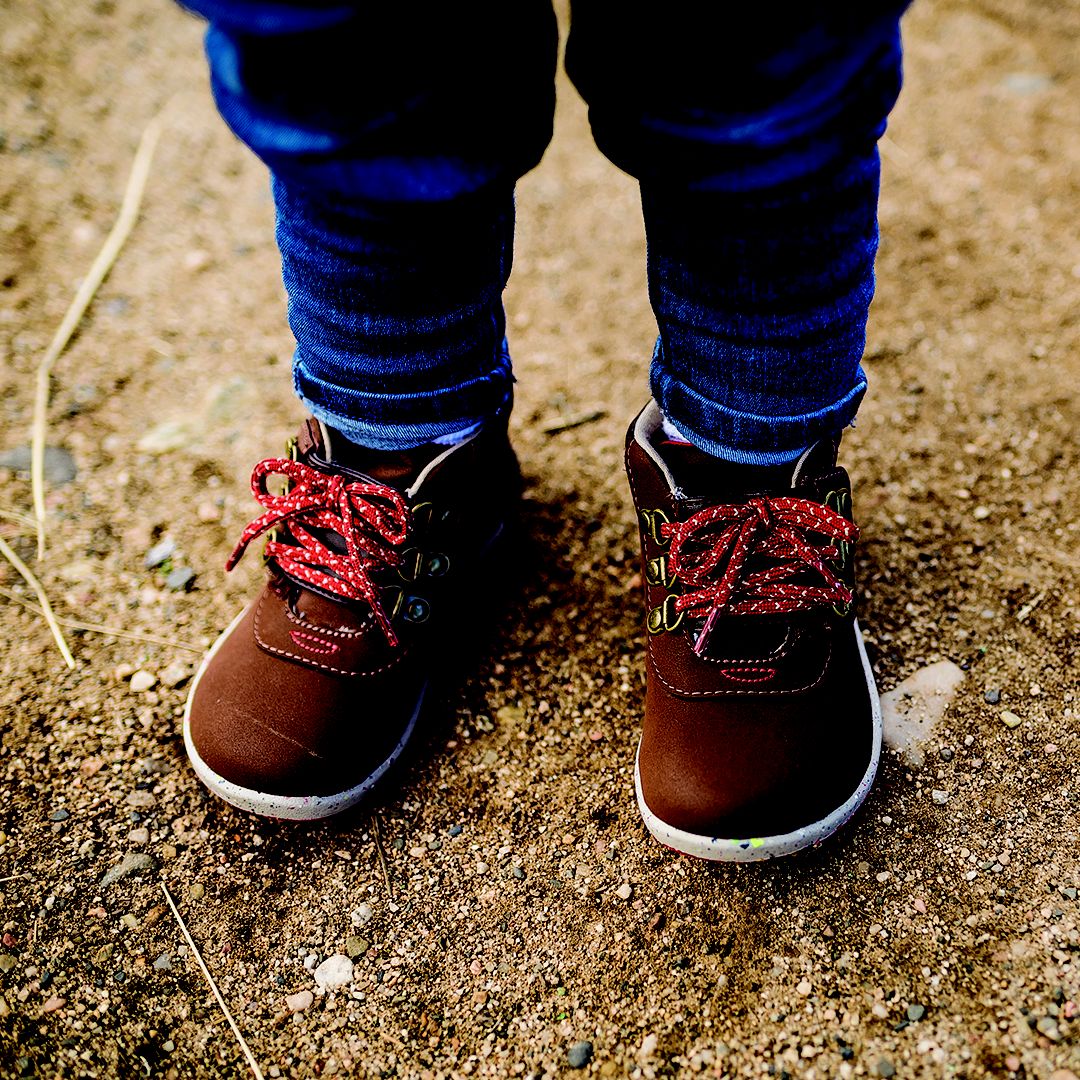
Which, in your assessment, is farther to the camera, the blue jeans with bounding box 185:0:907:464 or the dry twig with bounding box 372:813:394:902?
the dry twig with bounding box 372:813:394:902

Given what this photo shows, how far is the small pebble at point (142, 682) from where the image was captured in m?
1.14

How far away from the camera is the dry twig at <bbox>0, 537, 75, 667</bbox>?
118 centimetres

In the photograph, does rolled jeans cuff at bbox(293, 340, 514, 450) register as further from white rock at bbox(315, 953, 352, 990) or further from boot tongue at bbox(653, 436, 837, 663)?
white rock at bbox(315, 953, 352, 990)

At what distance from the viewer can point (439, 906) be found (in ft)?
3.15

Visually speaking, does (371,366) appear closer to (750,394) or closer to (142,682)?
(750,394)

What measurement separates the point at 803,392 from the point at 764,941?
53cm

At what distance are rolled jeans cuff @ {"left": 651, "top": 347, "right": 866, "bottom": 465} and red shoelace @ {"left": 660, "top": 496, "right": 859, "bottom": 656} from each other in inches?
2.3

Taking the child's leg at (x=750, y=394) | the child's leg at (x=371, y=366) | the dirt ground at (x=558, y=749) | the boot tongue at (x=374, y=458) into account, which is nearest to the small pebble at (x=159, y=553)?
the dirt ground at (x=558, y=749)

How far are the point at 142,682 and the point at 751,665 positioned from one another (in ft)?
2.42

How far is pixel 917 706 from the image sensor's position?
107 cm

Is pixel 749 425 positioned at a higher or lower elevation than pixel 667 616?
higher

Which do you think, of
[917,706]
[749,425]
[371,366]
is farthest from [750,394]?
[917,706]

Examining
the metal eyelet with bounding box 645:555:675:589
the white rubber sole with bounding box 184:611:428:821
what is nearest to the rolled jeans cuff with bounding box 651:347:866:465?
the metal eyelet with bounding box 645:555:675:589

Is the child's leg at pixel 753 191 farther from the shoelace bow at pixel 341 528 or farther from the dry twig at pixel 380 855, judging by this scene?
the dry twig at pixel 380 855
